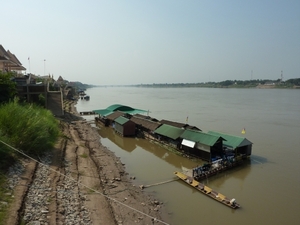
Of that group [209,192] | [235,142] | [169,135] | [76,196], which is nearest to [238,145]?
[235,142]

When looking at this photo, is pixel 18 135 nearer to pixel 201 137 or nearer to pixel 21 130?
pixel 21 130

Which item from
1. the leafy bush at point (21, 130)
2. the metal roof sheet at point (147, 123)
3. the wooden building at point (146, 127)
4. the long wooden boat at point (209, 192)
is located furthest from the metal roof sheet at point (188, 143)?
the leafy bush at point (21, 130)

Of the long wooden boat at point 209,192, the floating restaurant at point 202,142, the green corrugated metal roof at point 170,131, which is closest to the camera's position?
the long wooden boat at point 209,192

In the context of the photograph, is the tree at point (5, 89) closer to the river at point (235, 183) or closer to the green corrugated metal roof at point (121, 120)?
the river at point (235, 183)

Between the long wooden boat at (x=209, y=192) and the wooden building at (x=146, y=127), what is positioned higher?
the wooden building at (x=146, y=127)

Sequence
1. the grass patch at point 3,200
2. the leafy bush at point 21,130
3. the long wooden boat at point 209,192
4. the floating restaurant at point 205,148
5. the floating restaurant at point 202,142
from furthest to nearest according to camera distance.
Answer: the floating restaurant at point 202,142, the floating restaurant at point 205,148, the long wooden boat at point 209,192, the leafy bush at point 21,130, the grass patch at point 3,200

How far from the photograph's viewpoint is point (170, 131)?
22938mm

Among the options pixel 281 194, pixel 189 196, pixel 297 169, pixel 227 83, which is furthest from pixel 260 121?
pixel 227 83

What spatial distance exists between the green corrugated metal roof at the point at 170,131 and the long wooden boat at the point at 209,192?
20.5 feet

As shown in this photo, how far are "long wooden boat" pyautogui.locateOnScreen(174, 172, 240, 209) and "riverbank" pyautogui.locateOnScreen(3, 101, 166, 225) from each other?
9.14ft

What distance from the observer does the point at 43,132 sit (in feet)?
46.1

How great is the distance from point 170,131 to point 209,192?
32.2 ft

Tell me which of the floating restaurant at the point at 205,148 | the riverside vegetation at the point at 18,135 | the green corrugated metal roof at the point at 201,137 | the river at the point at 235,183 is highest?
the riverside vegetation at the point at 18,135

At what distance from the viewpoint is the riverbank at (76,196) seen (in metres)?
8.33
